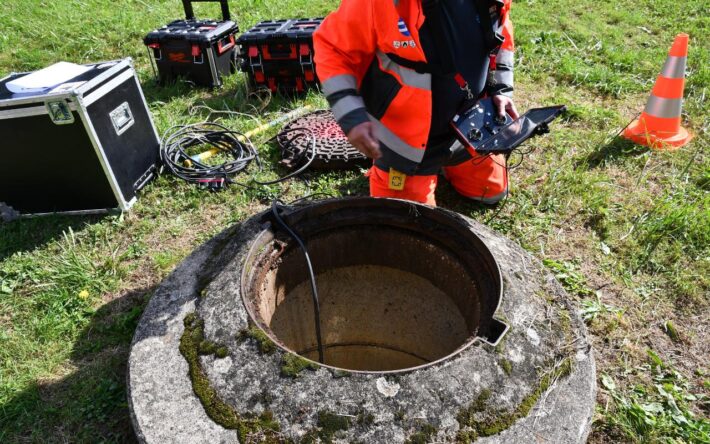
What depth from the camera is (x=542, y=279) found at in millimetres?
2027

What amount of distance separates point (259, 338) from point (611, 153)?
3.59 metres

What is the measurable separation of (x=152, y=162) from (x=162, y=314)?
2295 mm

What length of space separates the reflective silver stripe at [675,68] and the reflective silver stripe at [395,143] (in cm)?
269

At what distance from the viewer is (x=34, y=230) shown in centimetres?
338

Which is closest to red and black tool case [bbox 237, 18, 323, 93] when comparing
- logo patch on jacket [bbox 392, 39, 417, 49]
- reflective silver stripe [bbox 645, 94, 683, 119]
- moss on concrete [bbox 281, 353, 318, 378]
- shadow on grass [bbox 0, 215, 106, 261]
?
shadow on grass [bbox 0, 215, 106, 261]

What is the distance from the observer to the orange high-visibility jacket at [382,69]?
7.64 ft

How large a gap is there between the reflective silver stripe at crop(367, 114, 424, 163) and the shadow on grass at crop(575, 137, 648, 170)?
1.93 metres

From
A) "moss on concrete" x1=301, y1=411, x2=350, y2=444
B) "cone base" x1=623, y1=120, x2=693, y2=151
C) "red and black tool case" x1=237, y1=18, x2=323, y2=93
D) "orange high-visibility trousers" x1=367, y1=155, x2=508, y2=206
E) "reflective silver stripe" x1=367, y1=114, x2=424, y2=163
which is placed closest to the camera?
"moss on concrete" x1=301, y1=411, x2=350, y2=444

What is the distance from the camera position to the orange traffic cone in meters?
3.99

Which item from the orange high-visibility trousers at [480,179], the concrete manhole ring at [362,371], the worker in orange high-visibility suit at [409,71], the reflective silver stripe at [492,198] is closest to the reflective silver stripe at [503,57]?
the worker in orange high-visibility suit at [409,71]

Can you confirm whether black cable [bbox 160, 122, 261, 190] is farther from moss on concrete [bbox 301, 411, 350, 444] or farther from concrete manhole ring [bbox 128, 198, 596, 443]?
moss on concrete [bbox 301, 411, 350, 444]

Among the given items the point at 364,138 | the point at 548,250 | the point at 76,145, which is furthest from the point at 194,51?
the point at 548,250

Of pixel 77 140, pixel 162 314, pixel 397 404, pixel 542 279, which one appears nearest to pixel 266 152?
pixel 77 140

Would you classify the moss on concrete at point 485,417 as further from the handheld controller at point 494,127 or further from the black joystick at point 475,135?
the black joystick at point 475,135
